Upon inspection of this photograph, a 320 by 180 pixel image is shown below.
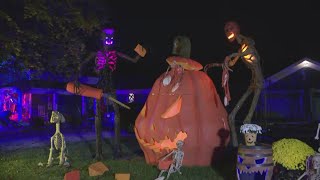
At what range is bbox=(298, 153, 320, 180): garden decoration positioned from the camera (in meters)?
7.17

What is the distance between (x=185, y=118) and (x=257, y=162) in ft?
10.3

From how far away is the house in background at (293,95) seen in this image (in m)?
27.9

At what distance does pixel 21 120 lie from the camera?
33.2 metres

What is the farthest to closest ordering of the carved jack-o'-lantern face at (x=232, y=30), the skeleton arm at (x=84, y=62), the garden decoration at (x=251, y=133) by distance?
the skeleton arm at (x=84, y=62) → the carved jack-o'-lantern face at (x=232, y=30) → the garden decoration at (x=251, y=133)

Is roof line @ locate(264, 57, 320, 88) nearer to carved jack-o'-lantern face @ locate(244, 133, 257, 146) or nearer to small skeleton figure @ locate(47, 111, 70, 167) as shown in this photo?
small skeleton figure @ locate(47, 111, 70, 167)

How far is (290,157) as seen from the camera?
7.81 metres

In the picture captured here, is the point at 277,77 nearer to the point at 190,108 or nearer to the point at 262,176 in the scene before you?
the point at 190,108

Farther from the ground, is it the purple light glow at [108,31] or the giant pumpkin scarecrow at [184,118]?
the purple light glow at [108,31]

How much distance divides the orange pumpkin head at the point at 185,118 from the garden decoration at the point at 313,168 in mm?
3255

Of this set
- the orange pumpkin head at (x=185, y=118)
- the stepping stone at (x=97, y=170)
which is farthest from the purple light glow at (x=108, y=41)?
the stepping stone at (x=97, y=170)

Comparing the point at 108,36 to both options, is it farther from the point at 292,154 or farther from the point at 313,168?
the point at 313,168

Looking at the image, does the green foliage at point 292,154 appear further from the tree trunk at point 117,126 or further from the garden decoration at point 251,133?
the tree trunk at point 117,126

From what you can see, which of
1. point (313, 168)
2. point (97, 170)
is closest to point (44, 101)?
point (97, 170)

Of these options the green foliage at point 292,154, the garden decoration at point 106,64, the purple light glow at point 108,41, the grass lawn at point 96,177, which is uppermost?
the purple light glow at point 108,41
